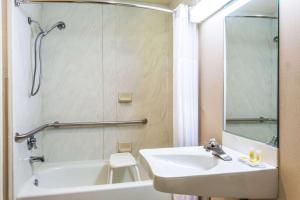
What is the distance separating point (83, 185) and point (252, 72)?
1.92 metres

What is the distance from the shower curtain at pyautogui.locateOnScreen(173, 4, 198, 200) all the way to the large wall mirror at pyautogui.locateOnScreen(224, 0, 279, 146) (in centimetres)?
34

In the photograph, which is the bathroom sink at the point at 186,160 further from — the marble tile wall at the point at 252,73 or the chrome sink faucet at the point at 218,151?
the marble tile wall at the point at 252,73

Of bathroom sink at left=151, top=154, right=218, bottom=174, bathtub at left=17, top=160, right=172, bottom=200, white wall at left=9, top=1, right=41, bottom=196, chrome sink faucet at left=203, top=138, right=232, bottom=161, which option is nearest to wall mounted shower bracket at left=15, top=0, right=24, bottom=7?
white wall at left=9, top=1, right=41, bottom=196

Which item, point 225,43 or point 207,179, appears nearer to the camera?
point 207,179

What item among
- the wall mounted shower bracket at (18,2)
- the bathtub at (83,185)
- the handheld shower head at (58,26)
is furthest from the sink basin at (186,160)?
the handheld shower head at (58,26)

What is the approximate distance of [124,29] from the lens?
8.32 ft

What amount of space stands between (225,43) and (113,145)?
5.40ft

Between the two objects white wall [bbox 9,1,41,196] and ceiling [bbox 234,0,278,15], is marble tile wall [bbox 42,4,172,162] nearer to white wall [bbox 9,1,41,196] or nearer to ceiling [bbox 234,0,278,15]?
white wall [bbox 9,1,41,196]

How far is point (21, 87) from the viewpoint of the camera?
1813 mm

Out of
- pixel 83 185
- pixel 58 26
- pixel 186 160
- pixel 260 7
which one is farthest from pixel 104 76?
pixel 260 7

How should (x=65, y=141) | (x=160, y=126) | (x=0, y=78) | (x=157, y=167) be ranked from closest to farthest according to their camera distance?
(x=157, y=167)
(x=0, y=78)
(x=65, y=141)
(x=160, y=126)

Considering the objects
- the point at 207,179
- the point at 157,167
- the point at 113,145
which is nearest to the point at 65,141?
the point at 113,145

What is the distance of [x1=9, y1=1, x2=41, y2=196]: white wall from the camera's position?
1.63m

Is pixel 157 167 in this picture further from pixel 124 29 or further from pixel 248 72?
pixel 124 29
